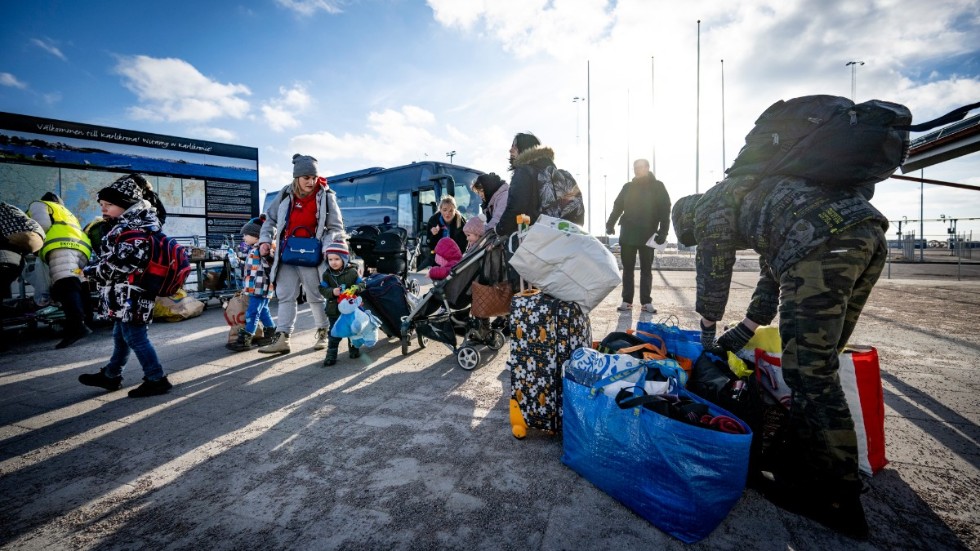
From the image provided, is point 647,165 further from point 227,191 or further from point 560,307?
point 227,191

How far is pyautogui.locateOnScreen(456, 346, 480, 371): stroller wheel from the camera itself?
154 inches

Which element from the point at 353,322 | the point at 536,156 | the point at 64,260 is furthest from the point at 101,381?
the point at 536,156

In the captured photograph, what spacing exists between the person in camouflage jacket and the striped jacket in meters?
4.86

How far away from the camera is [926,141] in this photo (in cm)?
422

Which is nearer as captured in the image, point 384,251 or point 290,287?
point 290,287

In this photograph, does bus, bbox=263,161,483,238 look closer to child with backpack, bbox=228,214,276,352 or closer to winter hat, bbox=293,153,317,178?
winter hat, bbox=293,153,317,178

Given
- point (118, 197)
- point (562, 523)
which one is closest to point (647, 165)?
point (562, 523)

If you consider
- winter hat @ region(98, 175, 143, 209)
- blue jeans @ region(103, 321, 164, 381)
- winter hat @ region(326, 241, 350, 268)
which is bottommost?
blue jeans @ region(103, 321, 164, 381)

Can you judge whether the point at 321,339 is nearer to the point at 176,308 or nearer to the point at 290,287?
the point at 290,287

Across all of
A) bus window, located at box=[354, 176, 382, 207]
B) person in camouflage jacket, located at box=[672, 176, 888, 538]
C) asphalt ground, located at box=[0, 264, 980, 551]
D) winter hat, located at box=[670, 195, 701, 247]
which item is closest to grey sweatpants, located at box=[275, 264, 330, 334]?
asphalt ground, located at box=[0, 264, 980, 551]

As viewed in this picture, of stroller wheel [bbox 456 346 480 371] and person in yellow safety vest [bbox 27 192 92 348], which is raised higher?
person in yellow safety vest [bbox 27 192 92 348]

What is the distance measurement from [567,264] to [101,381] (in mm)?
4088

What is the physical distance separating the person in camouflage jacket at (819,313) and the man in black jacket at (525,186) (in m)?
1.87

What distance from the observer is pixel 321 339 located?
496 cm
